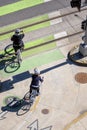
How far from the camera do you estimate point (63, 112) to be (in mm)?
16328

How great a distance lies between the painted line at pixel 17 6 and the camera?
24.5 meters

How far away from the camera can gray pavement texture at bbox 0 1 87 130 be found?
1577cm

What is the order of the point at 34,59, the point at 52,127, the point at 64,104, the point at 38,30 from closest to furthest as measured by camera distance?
the point at 52,127 < the point at 64,104 < the point at 34,59 < the point at 38,30

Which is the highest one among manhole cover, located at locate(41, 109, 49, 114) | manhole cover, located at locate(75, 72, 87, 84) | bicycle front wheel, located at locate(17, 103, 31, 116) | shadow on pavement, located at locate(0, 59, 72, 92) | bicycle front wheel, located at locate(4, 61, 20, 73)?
bicycle front wheel, located at locate(4, 61, 20, 73)

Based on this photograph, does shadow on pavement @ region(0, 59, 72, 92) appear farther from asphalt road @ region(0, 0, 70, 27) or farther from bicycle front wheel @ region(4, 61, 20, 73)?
asphalt road @ region(0, 0, 70, 27)

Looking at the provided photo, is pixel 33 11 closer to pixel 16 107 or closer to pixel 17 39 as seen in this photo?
pixel 17 39

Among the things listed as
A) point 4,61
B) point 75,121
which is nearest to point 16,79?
point 4,61

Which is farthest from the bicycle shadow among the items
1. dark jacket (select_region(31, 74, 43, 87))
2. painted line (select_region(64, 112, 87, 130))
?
painted line (select_region(64, 112, 87, 130))

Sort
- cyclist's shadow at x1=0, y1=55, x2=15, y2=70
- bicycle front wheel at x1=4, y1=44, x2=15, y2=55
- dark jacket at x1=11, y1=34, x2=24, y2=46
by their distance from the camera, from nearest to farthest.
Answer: dark jacket at x1=11, y1=34, x2=24, y2=46
cyclist's shadow at x1=0, y1=55, x2=15, y2=70
bicycle front wheel at x1=4, y1=44, x2=15, y2=55

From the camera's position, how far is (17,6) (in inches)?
981

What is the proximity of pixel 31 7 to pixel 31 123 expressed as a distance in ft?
36.8

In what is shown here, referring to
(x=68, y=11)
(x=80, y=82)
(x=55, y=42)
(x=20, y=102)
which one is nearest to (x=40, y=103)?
(x=20, y=102)

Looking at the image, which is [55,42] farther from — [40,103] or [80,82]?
[40,103]

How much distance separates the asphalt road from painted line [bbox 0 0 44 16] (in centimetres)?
45
